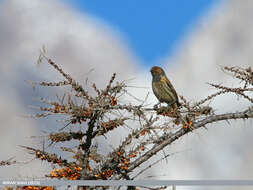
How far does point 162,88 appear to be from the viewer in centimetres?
989

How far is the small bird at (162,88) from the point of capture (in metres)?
9.71

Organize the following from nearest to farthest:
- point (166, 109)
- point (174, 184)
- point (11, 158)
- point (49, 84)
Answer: point (174, 184) → point (49, 84) → point (11, 158) → point (166, 109)

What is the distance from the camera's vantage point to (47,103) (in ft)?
20.3

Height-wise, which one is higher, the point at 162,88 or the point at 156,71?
the point at 156,71

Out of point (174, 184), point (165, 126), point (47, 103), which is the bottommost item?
point (174, 184)

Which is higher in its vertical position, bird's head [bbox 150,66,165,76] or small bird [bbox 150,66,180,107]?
bird's head [bbox 150,66,165,76]

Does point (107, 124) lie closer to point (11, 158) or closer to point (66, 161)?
point (66, 161)

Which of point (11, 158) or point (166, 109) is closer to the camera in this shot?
point (11, 158)

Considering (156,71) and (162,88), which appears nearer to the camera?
(156,71)

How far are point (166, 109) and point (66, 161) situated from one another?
1946 millimetres

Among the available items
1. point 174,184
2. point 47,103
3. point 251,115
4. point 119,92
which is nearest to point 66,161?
point 47,103

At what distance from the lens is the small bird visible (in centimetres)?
971

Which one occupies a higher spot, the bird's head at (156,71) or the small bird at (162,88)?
the bird's head at (156,71)

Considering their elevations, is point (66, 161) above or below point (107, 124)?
below
